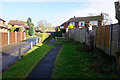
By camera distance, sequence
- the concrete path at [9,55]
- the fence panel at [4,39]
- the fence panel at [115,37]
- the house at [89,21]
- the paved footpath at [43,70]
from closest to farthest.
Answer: the paved footpath at [43,70], the fence panel at [115,37], the concrete path at [9,55], the fence panel at [4,39], the house at [89,21]

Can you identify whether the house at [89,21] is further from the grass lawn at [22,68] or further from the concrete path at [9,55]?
the grass lawn at [22,68]

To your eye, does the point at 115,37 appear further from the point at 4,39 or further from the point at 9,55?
the point at 4,39

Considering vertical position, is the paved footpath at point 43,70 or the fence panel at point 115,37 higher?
the fence panel at point 115,37

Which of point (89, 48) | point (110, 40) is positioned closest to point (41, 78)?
point (110, 40)

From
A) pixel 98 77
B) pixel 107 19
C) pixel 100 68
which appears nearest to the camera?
pixel 98 77

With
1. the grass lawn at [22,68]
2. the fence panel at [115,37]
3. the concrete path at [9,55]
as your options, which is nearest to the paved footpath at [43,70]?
the grass lawn at [22,68]

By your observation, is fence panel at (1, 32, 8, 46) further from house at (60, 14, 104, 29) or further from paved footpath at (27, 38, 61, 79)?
house at (60, 14, 104, 29)

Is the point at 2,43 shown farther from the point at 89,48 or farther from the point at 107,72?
the point at 107,72

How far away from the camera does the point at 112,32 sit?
23.6ft

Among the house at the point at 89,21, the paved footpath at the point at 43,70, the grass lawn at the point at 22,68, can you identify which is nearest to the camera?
the paved footpath at the point at 43,70

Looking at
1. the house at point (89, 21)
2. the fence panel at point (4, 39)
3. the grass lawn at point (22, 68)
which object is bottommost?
the grass lawn at point (22, 68)

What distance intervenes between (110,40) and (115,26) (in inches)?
36.1

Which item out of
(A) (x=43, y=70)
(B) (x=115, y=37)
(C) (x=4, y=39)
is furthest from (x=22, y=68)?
(C) (x=4, y=39)

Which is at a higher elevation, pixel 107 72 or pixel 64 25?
pixel 64 25
